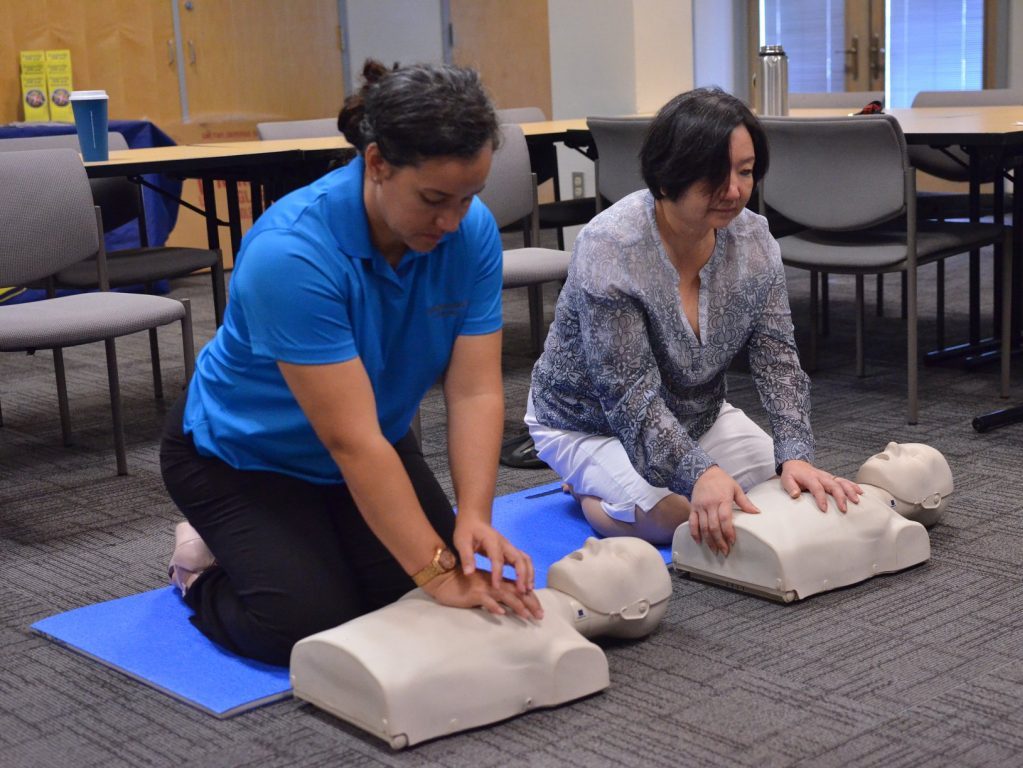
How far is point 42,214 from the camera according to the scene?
2.91 meters

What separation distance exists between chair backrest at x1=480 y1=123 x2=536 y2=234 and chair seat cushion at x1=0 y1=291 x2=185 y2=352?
0.91 m

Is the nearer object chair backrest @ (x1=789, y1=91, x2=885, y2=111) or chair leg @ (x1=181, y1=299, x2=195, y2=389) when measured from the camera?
chair leg @ (x1=181, y1=299, x2=195, y2=389)

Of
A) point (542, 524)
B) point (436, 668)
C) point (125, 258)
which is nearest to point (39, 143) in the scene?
point (125, 258)

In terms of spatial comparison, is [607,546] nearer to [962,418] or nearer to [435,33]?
[962,418]

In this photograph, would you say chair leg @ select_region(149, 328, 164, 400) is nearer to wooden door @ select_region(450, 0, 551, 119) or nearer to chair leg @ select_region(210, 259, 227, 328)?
chair leg @ select_region(210, 259, 227, 328)

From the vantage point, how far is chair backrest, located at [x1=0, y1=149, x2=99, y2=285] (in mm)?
2873

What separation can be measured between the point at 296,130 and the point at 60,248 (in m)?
1.70

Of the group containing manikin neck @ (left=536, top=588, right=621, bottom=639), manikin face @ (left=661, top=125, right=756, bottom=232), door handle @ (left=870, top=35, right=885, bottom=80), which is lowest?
manikin neck @ (left=536, top=588, right=621, bottom=639)

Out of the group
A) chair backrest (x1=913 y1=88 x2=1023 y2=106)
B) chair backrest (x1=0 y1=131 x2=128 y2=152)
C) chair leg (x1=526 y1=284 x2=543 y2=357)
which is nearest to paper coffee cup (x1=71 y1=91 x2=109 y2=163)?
chair backrest (x1=0 y1=131 x2=128 y2=152)

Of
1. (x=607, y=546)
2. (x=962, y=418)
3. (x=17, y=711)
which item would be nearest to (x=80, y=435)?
(x=17, y=711)

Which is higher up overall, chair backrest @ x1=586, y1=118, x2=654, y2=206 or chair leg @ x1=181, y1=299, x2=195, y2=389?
chair backrest @ x1=586, y1=118, x2=654, y2=206

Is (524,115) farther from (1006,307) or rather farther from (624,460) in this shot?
(624,460)

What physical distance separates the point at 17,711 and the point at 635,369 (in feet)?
3.38

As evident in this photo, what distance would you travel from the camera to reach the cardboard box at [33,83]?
576cm
